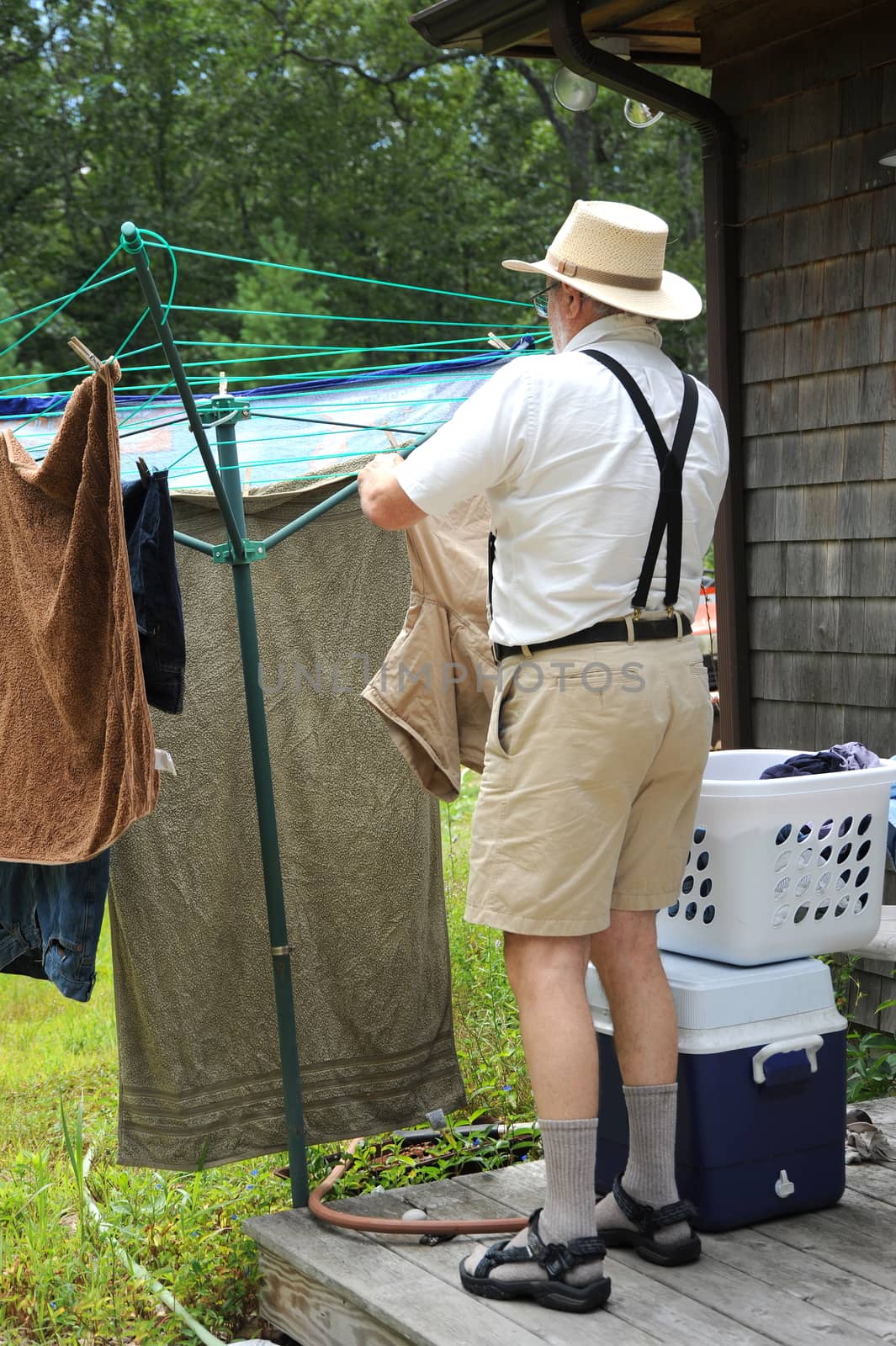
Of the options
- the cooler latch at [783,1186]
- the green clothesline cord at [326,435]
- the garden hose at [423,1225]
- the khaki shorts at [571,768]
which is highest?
the green clothesline cord at [326,435]

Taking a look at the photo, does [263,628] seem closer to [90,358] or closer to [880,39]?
[90,358]

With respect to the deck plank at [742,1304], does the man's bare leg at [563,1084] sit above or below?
above

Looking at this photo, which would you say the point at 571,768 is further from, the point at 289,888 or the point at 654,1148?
the point at 289,888

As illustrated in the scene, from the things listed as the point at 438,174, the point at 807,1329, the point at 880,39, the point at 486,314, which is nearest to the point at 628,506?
the point at 807,1329

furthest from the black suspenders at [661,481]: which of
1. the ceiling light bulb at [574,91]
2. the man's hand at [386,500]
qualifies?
the ceiling light bulb at [574,91]

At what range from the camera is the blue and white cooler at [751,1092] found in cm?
253

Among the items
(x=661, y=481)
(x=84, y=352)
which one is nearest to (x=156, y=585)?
(x=84, y=352)

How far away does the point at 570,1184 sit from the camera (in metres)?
2.23

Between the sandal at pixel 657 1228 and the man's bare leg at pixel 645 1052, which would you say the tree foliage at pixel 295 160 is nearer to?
the man's bare leg at pixel 645 1052

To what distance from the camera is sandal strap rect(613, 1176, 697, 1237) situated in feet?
7.86

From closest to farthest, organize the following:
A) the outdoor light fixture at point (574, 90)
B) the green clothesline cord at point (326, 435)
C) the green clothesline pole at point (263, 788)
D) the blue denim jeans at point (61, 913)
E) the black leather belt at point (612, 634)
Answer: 1. the black leather belt at point (612, 634)
2. the blue denim jeans at point (61, 913)
3. the green clothesline pole at point (263, 788)
4. the green clothesline cord at point (326, 435)
5. the outdoor light fixture at point (574, 90)

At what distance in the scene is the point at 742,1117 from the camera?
256 cm

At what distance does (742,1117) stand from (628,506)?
1.15 meters

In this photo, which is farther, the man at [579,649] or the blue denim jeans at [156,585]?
the blue denim jeans at [156,585]
